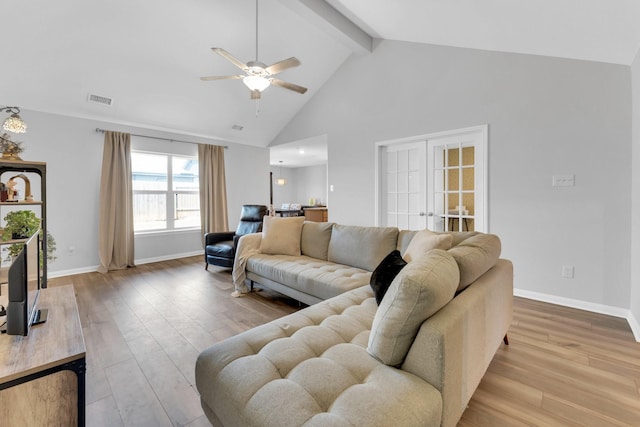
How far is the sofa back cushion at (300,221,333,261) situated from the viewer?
332cm

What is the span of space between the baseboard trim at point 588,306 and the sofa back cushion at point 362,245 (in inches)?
72.6

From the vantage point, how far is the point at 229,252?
163 inches

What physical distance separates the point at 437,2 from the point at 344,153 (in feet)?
8.58

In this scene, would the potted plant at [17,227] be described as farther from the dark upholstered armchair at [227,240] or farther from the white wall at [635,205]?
the white wall at [635,205]

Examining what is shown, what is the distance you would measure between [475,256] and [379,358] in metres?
0.77

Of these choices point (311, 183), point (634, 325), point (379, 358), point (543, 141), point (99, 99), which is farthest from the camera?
point (311, 183)

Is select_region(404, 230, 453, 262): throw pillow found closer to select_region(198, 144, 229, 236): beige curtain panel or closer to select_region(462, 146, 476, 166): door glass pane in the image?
select_region(462, 146, 476, 166): door glass pane

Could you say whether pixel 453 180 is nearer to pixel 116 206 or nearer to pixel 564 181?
pixel 564 181

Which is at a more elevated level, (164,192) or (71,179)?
(71,179)

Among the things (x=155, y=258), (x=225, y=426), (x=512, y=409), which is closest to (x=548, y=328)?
(x=512, y=409)

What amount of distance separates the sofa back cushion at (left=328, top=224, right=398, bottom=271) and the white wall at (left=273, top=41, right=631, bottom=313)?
5.37 ft

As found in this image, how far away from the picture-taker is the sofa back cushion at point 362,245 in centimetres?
279

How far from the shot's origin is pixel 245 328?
8.32 feet

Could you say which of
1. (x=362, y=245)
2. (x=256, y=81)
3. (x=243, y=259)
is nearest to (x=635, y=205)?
(x=362, y=245)
